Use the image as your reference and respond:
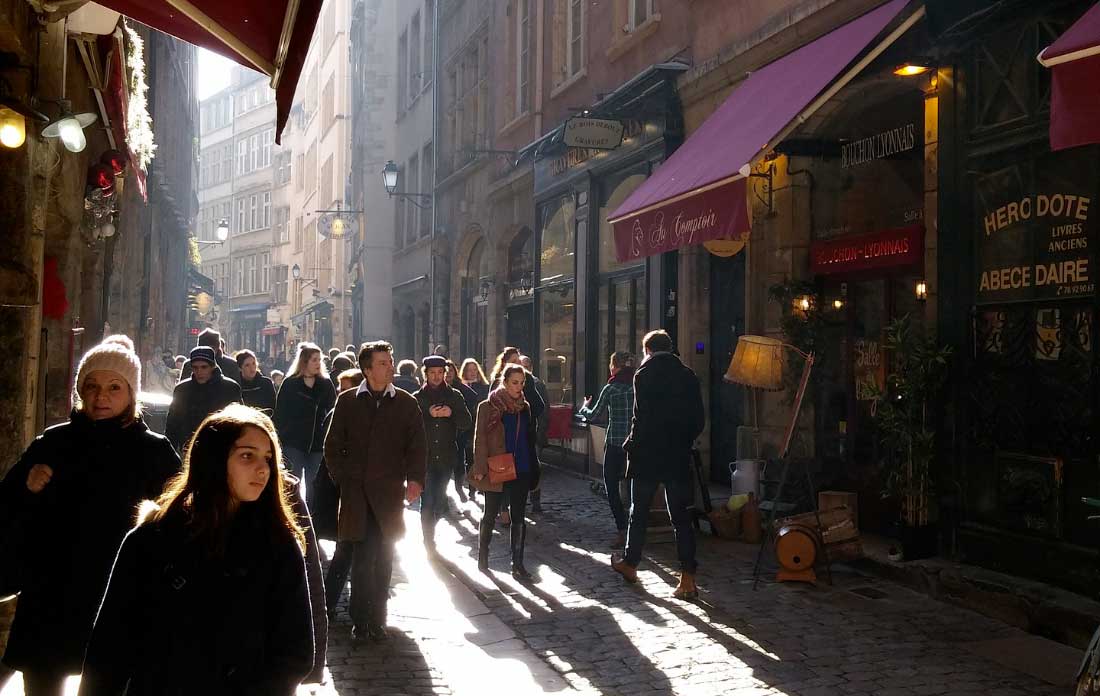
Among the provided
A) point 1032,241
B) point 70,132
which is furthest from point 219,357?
point 1032,241

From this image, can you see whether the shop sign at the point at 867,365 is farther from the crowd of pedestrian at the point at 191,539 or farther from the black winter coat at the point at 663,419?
the crowd of pedestrian at the point at 191,539

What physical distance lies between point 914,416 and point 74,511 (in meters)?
6.07

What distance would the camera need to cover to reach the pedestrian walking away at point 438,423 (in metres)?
9.96

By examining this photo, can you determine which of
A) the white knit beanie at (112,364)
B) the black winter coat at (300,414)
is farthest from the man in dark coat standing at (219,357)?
the white knit beanie at (112,364)

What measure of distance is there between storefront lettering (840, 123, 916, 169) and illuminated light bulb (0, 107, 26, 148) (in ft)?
22.4

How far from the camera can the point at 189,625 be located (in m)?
2.78

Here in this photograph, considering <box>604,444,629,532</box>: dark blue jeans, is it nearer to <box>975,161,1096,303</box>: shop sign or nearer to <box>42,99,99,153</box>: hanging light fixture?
<box>975,161,1096,303</box>: shop sign

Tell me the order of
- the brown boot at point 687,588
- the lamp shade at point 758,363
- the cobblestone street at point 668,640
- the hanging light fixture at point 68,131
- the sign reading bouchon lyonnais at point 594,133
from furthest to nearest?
the sign reading bouchon lyonnais at point 594,133, the lamp shade at point 758,363, the brown boot at point 687,588, the hanging light fixture at point 68,131, the cobblestone street at point 668,640

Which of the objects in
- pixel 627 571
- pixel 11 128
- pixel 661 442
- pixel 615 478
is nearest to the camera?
pixel 11 128

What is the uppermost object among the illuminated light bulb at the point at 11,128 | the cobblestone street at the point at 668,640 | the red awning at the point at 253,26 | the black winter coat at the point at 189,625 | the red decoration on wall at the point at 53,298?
the red awning at the point at 253,26

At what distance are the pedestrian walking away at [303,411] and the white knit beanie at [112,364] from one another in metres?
5.80

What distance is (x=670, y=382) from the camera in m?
8.28

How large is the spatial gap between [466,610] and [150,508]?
479 cm

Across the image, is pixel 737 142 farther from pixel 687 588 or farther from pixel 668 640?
pixel 668 640
